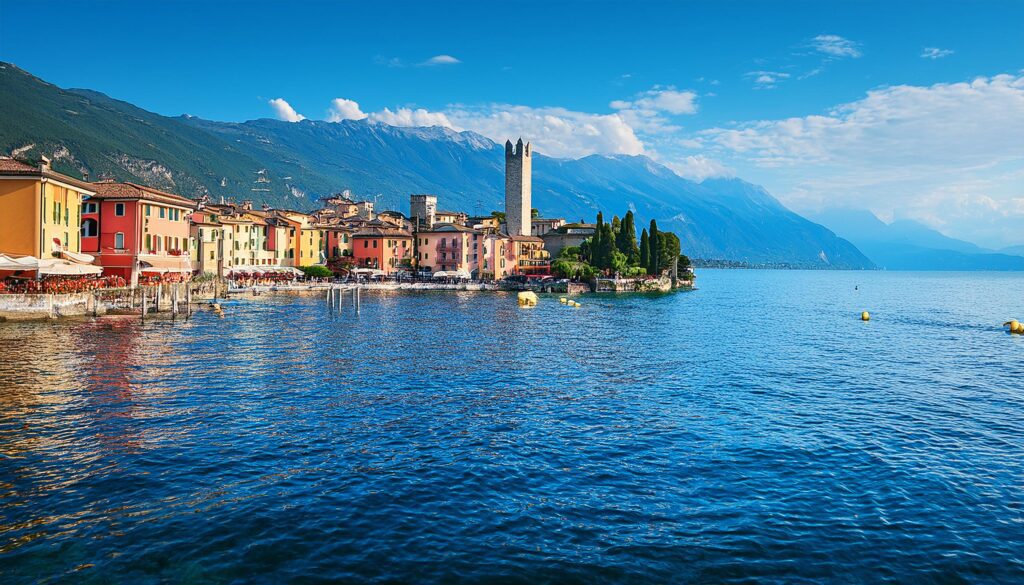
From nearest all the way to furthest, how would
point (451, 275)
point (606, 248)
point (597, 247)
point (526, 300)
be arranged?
point (526, 300)
point (451, 275)
point (606, 248)
point (597, 247)

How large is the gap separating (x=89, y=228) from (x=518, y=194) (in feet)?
342

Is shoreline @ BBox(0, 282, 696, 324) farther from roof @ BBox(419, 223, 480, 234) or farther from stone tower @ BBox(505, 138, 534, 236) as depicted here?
stone tower @ BBox(505, 138, 534, 236)

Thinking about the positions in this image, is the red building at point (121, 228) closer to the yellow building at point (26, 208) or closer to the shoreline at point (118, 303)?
the shoreline at point (118, 303)

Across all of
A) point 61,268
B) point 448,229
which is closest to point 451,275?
point 448,229

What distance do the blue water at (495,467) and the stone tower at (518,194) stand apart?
4722 inches

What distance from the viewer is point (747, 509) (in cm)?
1593

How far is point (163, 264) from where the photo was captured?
6938 cm

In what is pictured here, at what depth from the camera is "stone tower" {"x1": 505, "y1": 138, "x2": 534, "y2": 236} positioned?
15850 centimetres

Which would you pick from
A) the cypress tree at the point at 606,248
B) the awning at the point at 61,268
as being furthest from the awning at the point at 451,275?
the awning at the point at 61,268

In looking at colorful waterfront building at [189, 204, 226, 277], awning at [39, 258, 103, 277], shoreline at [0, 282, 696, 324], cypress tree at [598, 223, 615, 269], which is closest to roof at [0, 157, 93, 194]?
awning at [39, 258, 103, 277]

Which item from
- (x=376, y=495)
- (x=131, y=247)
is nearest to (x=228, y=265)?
(x=131, y=247)

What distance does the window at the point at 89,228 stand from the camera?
216ft

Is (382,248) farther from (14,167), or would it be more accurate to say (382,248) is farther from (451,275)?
(14,167)

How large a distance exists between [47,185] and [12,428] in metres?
39.6
